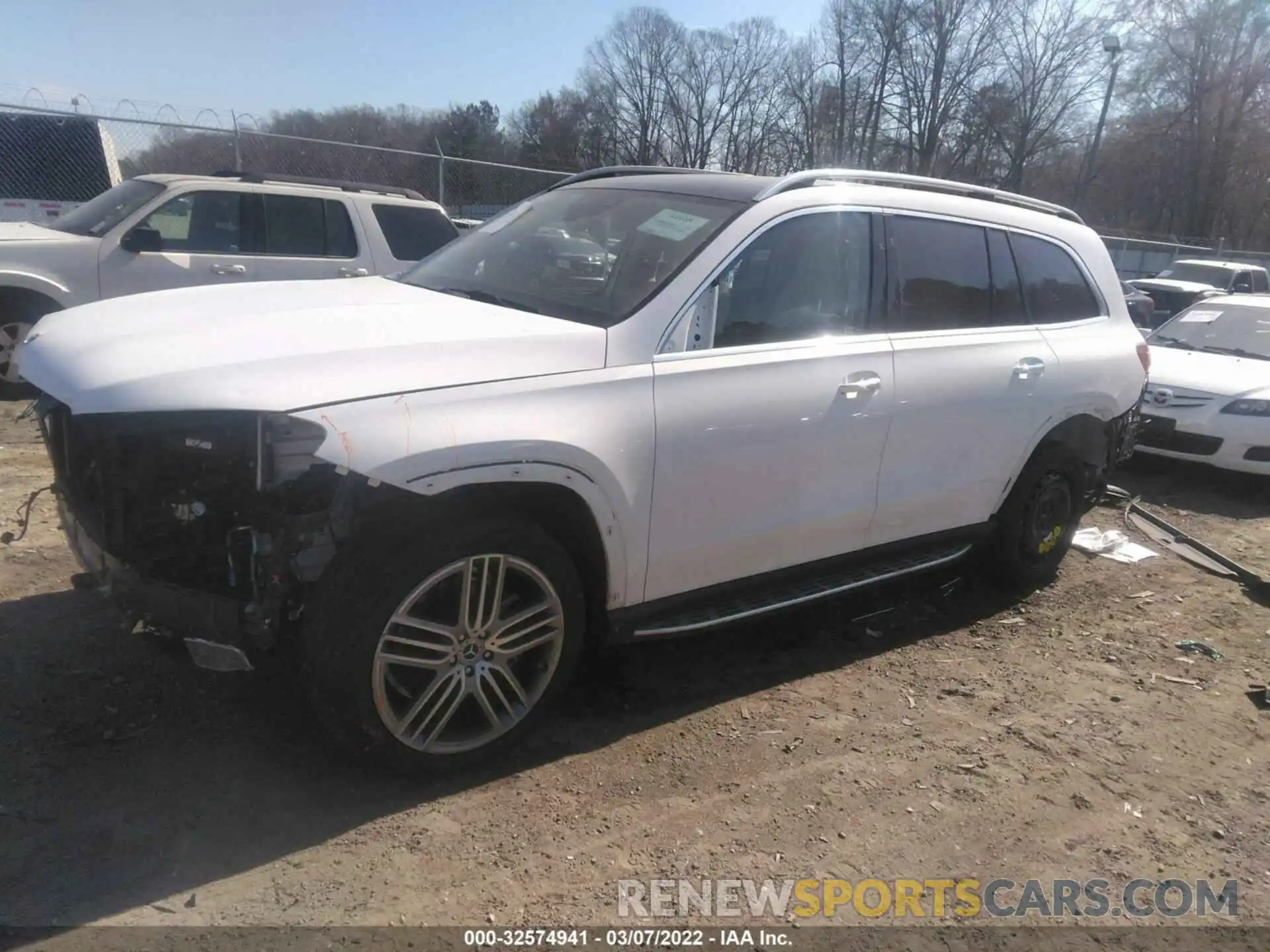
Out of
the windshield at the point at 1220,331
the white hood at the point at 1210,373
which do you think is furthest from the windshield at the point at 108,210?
the windshield at the point at 1220,331

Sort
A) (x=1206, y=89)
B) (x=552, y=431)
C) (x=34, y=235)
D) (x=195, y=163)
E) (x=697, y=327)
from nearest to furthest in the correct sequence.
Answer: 1. (x=552, y=431)
2. (x=697, y=327)
3. (x=34, y=235)
4. (x=195, y=163)
5. (x=1206, y=89)

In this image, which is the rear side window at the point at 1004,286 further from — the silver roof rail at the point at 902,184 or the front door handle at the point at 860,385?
the front door handle at the point at 860,385

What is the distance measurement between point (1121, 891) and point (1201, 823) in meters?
0.60

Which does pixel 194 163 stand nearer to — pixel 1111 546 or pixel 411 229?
pixel 411 229

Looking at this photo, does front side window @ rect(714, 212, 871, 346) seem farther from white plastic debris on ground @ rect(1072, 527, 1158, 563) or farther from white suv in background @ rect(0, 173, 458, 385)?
white suv in background @ rect(0, 173, 458, 385)

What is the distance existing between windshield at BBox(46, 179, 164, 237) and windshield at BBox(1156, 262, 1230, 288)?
63.2 ft

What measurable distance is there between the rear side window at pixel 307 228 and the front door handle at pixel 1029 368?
6.18 metres

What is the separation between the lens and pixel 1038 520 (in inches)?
195

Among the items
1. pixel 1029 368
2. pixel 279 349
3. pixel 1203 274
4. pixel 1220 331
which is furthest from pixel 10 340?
pixel 1203 274

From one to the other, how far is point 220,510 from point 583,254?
1.73 metres

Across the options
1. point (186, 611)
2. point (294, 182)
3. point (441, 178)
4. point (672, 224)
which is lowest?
point (186, 611)

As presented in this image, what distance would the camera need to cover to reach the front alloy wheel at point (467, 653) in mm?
2855

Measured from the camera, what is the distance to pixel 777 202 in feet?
12.1

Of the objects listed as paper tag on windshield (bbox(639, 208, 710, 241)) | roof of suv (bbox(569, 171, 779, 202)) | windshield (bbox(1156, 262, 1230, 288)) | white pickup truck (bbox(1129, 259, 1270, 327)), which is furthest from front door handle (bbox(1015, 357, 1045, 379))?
windshield (bbox(1156, 262, 1230, 288))
